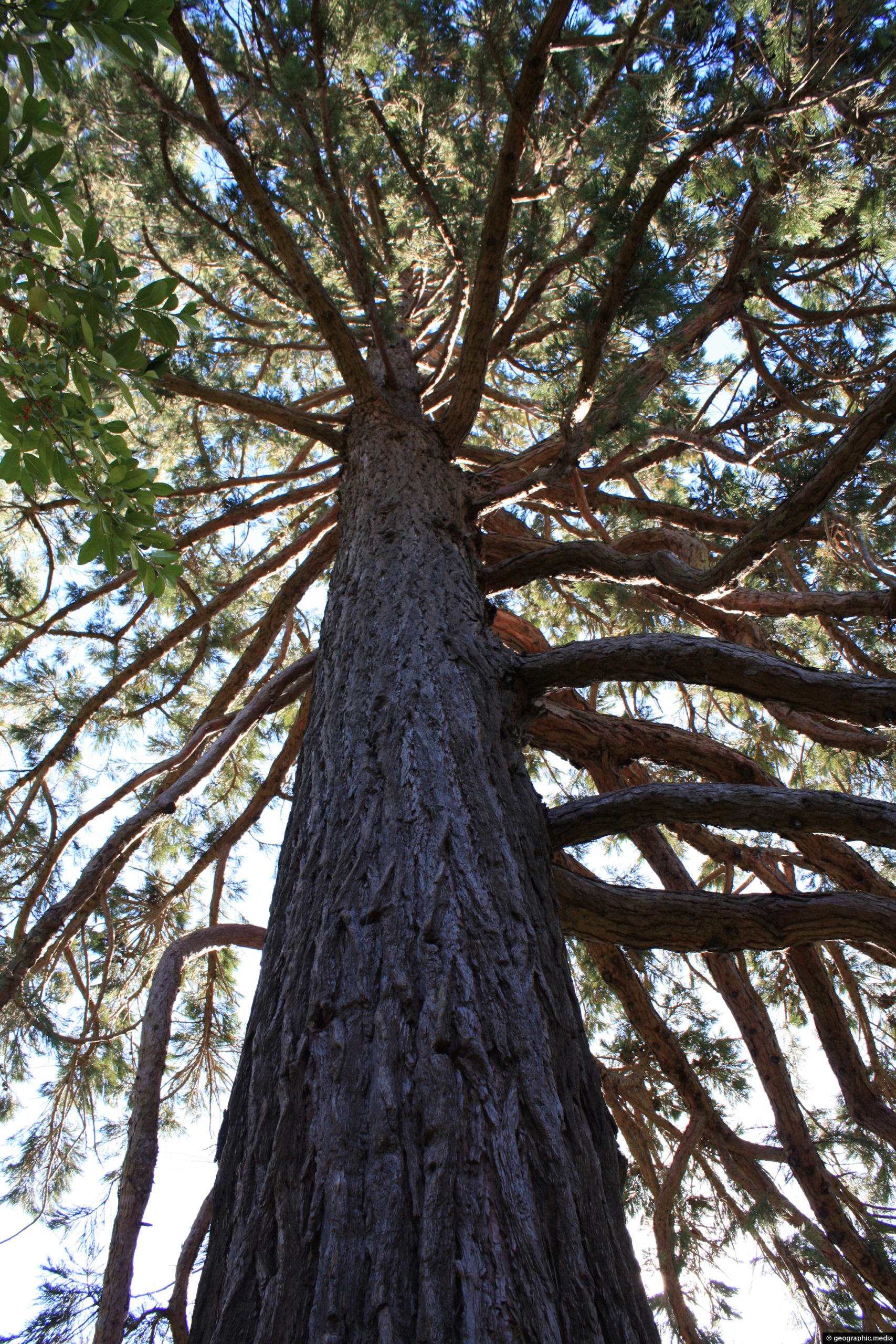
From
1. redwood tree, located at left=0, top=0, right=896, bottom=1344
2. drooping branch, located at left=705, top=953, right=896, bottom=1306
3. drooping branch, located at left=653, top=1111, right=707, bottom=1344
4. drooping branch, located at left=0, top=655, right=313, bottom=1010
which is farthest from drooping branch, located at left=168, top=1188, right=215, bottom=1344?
drooping branch, located at left=705, top=953, right=896, bottom=1306

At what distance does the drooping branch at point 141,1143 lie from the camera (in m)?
1.35

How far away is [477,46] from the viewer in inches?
133

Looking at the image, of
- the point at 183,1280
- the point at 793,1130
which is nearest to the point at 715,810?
the point at 793,1130

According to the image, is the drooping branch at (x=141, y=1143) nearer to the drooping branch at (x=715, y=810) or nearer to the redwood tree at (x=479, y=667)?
the redwood tree at (x=479, y=667)

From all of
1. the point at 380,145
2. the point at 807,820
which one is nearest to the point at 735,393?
the point at 380,145

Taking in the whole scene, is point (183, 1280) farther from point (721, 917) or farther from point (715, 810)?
point (715, 810)

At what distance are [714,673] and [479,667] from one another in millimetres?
551

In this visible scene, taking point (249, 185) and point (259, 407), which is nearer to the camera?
point (249, 185)

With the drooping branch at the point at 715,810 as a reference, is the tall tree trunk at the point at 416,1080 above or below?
below

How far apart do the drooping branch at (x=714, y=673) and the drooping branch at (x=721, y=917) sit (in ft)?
1.38

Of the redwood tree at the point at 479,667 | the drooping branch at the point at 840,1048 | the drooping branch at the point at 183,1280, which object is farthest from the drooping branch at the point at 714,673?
the drooping branch at the point at 183,1280

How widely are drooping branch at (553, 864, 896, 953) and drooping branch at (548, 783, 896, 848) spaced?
0.12 m

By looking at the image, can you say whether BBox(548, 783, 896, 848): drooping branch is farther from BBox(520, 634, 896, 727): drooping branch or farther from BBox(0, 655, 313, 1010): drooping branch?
BBox(0, 655, 313, 1010): drooping branch

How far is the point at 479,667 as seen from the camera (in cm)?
176
